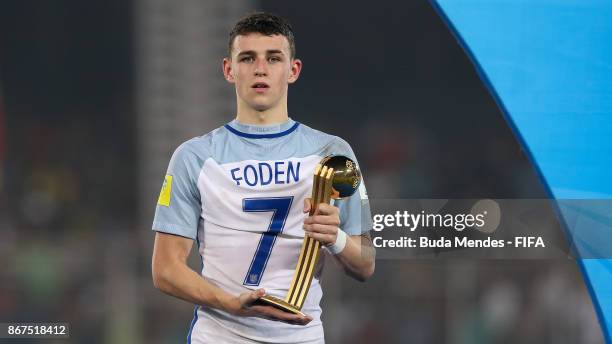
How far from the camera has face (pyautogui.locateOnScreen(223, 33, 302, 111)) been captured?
98.3 inches

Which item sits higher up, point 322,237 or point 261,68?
point 261,68

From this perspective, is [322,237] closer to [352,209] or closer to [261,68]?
[352,209]

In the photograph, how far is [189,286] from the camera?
2.39m

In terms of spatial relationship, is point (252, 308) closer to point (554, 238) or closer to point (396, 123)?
point (396, 123)

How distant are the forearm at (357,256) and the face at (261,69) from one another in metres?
0.46

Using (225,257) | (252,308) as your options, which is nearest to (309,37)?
(225,257)

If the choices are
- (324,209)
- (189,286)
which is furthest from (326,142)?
(189,286)

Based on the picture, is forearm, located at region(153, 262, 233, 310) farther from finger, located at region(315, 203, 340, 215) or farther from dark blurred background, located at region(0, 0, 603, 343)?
dark blurred background, located at region(0, 0, 603, 343)

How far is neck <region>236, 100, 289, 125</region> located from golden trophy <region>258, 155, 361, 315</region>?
0.32 meters

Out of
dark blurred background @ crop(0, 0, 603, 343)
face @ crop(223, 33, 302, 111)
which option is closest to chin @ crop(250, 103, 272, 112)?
face @ crop(223, 33, 302, 111)

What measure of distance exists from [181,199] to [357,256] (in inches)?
20.4

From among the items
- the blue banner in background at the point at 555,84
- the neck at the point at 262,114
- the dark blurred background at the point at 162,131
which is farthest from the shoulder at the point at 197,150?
the blue banner in background at the point at 555,84

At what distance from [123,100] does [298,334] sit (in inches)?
50.1

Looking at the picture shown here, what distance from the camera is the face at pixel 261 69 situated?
2496 millimetres
